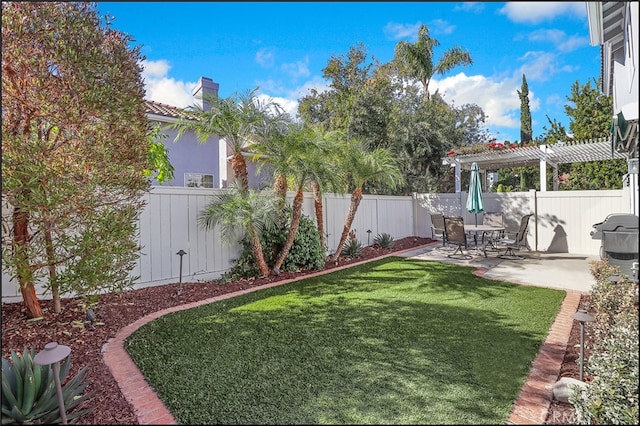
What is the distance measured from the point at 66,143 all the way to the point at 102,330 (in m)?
2.52

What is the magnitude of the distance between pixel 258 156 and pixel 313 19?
5.07 m

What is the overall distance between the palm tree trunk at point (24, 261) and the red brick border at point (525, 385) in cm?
122

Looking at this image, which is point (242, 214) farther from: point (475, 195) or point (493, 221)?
point (493, 221)

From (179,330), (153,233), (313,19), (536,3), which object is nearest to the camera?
(536,3)

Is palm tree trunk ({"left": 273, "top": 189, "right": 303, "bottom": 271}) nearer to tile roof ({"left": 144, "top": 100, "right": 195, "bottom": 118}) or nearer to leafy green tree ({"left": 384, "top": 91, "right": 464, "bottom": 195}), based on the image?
tile roof ({"left": 144, "top": 100, "right": 195, "bottom": 118})

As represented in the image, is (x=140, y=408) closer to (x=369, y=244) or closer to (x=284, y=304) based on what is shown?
(x=284, y=304)

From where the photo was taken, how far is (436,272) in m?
7.62

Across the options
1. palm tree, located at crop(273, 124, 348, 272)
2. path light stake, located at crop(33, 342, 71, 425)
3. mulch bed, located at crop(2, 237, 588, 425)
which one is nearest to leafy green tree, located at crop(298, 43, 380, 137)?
palm tree, located at crop(273, 124, 348, 272)

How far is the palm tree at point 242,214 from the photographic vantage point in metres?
6.71

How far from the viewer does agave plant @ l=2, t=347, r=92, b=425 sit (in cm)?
237

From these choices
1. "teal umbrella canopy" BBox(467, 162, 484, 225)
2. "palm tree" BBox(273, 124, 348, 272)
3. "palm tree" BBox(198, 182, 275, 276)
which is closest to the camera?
"palm tree" BBox(198, 182, 275, 276)

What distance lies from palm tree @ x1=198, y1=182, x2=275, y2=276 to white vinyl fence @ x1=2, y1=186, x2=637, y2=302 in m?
0.28

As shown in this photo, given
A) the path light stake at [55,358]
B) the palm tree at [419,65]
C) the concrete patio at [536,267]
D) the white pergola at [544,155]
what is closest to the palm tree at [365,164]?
the concrete patio at [536,267]

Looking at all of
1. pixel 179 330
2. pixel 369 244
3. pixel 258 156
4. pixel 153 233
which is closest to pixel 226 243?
pixel 153 233
